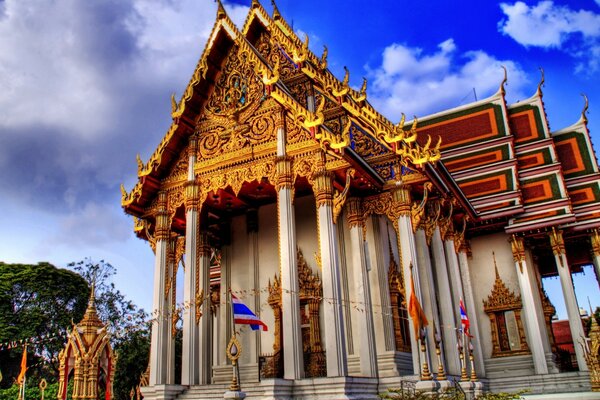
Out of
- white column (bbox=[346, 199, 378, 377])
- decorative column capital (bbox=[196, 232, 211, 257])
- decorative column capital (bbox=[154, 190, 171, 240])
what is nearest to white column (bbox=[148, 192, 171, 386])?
decorative column capital (bbox=[154, 190, 171, 240])

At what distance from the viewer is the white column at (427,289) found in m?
11.9

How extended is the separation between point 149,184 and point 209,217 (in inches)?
83.2

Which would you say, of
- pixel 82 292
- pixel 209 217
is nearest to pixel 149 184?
pixel 209 217

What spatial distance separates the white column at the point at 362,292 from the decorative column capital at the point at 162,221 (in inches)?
164

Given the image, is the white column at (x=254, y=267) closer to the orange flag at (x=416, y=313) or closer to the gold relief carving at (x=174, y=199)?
the gold relief carving at (x=174, y=199)

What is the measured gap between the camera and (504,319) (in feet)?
55.8

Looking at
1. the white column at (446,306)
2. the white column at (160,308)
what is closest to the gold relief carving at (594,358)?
the white column at (446,306)

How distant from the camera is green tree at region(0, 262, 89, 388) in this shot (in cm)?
2672

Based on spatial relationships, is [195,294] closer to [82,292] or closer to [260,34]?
[260,34]

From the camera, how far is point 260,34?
14.7m

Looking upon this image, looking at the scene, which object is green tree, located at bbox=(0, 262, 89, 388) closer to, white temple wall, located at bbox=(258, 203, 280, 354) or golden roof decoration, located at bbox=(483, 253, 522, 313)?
white temple wall, located at bbox=(258, 203, 280, 354)

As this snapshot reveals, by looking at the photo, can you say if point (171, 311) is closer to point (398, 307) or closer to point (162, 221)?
point (162, 221)

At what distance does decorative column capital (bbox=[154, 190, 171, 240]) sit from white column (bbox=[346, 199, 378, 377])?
4157mm

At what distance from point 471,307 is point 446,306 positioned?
3.03m
